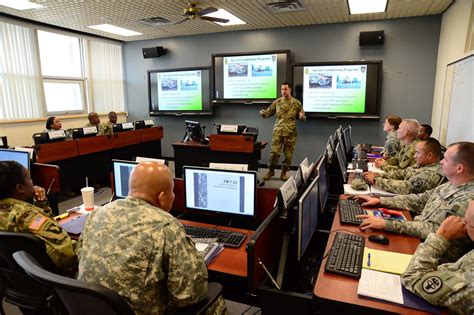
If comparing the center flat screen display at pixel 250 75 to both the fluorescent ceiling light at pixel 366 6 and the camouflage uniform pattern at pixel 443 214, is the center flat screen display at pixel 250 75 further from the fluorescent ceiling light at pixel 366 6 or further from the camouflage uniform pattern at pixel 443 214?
the camouflage uniform pattern at pixel 443 214

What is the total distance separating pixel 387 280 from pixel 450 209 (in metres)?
0.60

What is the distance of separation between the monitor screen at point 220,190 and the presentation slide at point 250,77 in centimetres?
428

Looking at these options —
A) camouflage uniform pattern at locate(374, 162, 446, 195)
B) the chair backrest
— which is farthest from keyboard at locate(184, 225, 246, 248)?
camouflage uniform pattern at locate(374, 162, 446, 195)

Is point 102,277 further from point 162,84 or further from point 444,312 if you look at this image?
point 162,84

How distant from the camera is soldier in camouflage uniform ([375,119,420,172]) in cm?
335

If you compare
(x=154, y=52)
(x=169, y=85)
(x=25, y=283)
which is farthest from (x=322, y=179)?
(x=154, y=52)

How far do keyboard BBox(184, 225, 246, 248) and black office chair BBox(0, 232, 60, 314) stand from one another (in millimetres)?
749

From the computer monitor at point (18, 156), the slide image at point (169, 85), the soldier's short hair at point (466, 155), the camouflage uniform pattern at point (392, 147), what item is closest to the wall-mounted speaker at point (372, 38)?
the camouflage uniform pattern at point (392, 147)

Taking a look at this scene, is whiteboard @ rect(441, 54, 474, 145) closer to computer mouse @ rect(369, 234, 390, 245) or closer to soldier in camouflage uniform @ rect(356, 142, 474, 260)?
soldier in camouflage uniform @ rect(356, 142, 474, 260)

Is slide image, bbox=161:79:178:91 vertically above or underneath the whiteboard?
above

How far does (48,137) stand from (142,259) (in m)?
3.75

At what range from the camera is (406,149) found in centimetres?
347

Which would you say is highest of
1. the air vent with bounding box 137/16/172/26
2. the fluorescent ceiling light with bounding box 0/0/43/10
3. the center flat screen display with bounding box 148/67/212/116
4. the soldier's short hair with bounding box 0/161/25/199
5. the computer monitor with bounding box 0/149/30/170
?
the air vent with bounding box 137/16/172/26

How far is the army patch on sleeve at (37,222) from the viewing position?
152 cm
